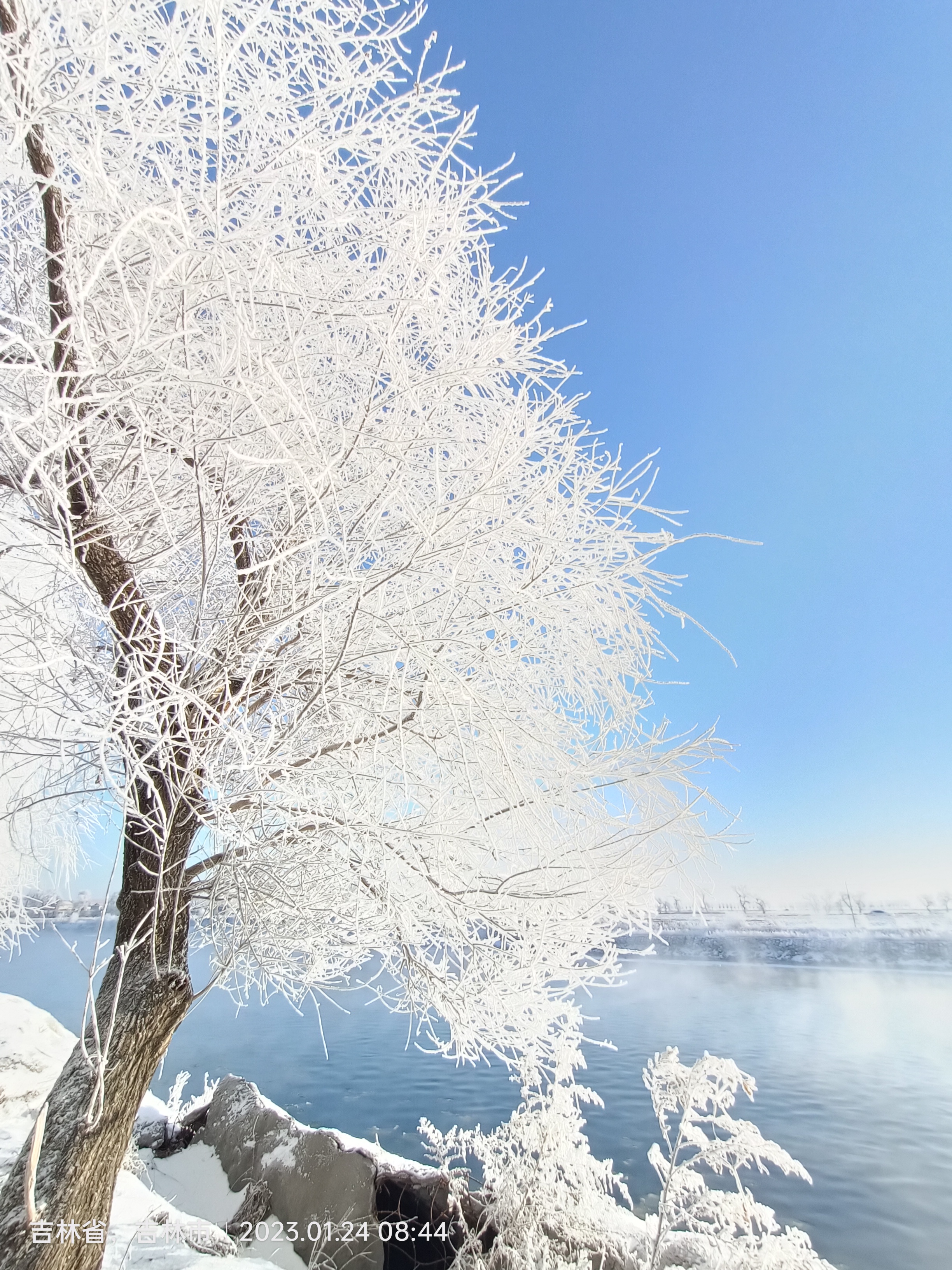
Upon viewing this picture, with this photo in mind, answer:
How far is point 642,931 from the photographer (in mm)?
3197

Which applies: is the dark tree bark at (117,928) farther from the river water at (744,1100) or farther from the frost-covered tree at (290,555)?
the river water at (744,1100)

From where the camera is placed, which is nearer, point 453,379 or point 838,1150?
point 453,379

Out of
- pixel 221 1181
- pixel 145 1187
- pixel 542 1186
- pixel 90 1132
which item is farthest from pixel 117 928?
pixel 221 1181

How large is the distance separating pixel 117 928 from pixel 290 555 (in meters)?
1.97

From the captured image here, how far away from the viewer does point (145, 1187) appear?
4.30m

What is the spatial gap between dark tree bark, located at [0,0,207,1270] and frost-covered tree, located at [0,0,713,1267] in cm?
2

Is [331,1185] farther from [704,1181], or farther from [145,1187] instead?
[704,1181]

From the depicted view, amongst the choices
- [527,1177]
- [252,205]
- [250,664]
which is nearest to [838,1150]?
[527,1177]

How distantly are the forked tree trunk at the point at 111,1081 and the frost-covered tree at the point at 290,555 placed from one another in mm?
12

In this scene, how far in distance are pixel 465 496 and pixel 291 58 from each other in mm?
1863

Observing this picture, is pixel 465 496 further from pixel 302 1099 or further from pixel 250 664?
pixel 302 1099

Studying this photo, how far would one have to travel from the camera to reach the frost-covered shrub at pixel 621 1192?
136 inches

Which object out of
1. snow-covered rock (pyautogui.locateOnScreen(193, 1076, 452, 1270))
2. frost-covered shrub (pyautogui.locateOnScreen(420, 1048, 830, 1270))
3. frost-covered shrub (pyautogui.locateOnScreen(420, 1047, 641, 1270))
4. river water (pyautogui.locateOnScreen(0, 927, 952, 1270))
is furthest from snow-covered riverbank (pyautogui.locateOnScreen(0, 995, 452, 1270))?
river water (pyautogui.locateOnScreen(0, 927, 952, 1270))

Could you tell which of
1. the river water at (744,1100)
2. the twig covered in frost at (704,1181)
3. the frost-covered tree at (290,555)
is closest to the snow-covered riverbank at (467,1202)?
the twig covered in frost at (704,1181)
